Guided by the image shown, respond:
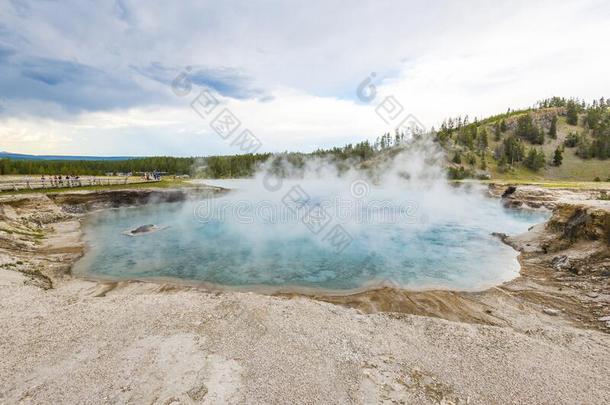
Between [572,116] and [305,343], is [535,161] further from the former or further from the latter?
[305,343]

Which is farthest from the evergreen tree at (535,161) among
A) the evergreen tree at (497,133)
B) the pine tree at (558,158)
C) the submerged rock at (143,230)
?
the submerged rock at (143,230)

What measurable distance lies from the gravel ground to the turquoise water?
172 inches

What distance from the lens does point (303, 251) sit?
20.3 metres

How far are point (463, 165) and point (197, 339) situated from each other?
8902 centimetres

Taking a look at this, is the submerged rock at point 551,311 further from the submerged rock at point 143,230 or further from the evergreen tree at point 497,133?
the evergreen tree at point 497,133

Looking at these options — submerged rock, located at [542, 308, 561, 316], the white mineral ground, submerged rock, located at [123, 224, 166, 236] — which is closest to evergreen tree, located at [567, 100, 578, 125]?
the white mineral ground

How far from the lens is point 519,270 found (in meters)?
16.1

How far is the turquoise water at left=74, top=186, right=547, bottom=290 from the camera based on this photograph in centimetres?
1563

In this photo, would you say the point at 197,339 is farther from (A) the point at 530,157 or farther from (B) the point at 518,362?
(A) the point at 530,157

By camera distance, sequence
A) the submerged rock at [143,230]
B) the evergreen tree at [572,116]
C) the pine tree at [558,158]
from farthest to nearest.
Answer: the evergreen tree at [572,116], the pine tree at [558,158], the submerged rock at [143,230]

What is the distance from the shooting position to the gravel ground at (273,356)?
7.05 m

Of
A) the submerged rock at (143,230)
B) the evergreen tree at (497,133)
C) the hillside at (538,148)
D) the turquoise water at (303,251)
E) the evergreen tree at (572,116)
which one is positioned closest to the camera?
the turquoise water at (303,251)

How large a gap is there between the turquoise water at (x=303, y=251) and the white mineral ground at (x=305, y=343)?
2104 millimetres

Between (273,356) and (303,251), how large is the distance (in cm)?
1202
